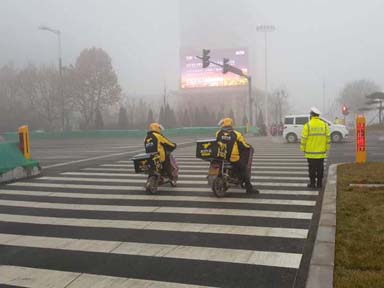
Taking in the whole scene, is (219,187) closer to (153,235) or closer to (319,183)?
(319,183)

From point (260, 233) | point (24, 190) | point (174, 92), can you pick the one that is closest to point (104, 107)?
point (174, 92)

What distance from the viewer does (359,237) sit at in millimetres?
5414

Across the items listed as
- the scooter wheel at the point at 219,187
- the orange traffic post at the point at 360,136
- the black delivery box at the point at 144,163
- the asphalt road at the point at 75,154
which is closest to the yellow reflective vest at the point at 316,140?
the scooter wheel at the point at 219,187

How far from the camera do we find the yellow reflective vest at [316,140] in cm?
901

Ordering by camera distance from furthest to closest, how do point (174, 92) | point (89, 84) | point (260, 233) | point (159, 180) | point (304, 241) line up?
point (174, 92) → point (89, 84) → point (159, 180) → point (260, 233) → point (304, 241)

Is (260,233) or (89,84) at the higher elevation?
(89,84)

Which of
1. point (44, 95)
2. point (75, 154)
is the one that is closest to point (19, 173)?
point (75, 154)

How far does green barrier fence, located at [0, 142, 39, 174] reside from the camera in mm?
11406

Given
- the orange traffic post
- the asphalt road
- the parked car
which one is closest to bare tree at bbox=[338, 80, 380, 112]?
the parked car

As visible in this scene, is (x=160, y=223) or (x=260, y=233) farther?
(x=160, y=223)

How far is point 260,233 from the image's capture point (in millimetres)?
5977

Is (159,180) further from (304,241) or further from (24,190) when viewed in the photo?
(304,241)

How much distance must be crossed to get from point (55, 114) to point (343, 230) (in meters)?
63.3

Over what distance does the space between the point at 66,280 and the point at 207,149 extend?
4.58 meters
